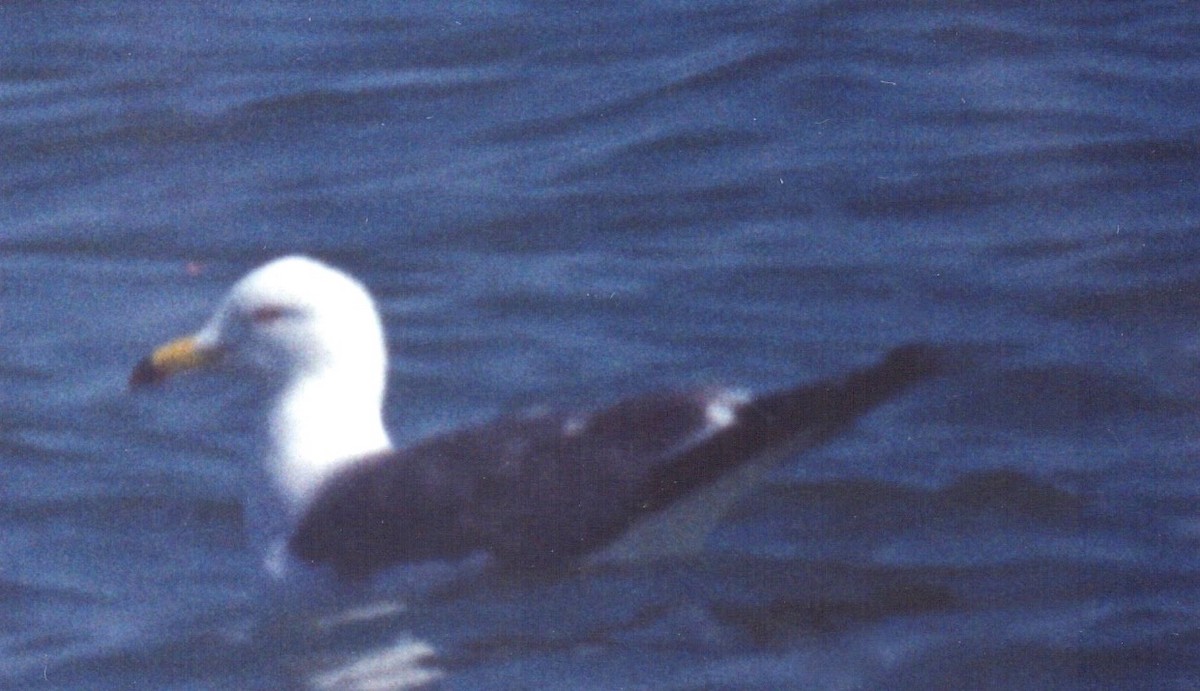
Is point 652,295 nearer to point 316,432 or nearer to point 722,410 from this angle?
point 316,432

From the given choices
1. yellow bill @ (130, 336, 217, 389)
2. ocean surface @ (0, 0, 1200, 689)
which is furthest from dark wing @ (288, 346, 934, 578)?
yellow bill @ (130, 336, 217, 389)

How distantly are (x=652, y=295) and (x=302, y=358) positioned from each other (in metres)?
2.33

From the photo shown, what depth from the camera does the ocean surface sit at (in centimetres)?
735

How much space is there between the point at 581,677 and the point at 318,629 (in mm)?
976

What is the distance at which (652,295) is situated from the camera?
10070 mm

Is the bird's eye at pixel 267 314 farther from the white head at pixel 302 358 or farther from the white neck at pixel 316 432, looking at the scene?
the white neck at pixel 316 432

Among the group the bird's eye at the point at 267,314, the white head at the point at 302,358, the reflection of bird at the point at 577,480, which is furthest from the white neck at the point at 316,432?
the bird's eye at the point at 267,314

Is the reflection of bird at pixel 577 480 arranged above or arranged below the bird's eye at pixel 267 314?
below

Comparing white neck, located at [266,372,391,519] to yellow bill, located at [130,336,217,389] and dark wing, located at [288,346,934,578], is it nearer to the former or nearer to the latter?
yellow bill, located at [130,336,217,389]

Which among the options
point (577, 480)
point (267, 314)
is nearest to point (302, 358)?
point (267, 314)

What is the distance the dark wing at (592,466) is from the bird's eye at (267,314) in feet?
2.91

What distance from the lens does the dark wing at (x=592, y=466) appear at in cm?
736

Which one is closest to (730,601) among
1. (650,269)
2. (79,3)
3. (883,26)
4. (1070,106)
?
(650,269)

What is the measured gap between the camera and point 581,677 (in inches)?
277
